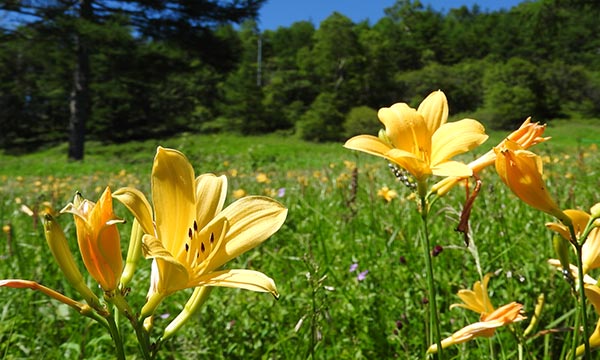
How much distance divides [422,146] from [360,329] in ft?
2.25

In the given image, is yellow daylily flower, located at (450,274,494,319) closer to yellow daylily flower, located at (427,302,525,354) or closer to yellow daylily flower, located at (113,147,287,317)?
yellow daylily flower, located at (427,302,525,354)

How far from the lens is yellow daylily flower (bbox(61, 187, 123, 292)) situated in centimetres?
40

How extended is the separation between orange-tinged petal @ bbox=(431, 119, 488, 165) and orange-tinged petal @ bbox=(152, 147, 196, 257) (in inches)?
10.8

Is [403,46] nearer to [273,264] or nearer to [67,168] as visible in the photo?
[67,168]

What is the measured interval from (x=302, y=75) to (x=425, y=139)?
36065 millimetres

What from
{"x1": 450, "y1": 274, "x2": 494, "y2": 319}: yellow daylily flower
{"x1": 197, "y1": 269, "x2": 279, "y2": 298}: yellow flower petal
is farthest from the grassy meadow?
{"x1": 197, "y1": 269, "x2": 279, "y2": 298}: yellow flower petal

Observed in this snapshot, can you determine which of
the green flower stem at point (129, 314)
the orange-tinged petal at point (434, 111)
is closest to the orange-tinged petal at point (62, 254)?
the green flower stem at point (129, 314)

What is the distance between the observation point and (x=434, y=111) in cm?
58

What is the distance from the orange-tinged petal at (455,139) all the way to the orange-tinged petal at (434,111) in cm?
2

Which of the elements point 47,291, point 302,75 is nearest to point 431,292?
point 47,291

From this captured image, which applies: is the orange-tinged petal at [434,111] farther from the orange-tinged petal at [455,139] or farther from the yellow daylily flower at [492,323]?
the yellow daylily flower at [492,323]

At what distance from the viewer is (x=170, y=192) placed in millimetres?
452

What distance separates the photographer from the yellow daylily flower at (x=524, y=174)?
442 millimetres

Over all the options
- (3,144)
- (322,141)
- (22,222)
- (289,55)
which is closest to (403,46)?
(289,55)
